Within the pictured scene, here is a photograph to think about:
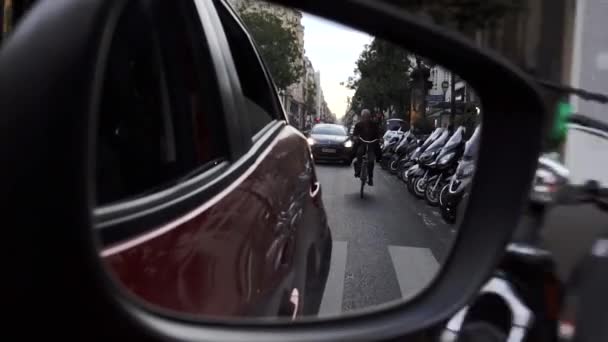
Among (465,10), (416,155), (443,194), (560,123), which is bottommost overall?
(443,194)

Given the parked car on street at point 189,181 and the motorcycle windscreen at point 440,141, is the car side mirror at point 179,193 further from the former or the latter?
the motorcycle windscreen at point 440,141

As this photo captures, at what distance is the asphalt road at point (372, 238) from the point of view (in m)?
3.26

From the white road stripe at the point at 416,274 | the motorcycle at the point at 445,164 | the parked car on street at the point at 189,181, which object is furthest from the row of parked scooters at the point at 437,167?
the parked car on street at the point at 189,181

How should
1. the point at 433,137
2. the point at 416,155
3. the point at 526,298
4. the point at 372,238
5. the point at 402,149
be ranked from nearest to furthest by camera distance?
1. the point at 526,298
2. the point at 372,238
3. the point at 433,137
4. the point at 416,155
5. the point at 402,149

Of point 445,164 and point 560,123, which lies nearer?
point 560,123

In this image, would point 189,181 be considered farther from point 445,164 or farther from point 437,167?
point 437,167

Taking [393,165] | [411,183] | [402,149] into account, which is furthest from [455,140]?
[402,149]

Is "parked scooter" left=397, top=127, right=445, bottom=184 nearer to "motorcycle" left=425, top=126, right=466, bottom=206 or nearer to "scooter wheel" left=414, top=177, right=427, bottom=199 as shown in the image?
"scooter wheel" left=414, top=177, right=427, bottom=199

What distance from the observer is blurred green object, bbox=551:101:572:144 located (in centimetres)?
120

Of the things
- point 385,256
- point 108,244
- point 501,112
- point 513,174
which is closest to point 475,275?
point 513,174

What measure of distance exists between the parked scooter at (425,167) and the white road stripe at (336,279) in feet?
14.6

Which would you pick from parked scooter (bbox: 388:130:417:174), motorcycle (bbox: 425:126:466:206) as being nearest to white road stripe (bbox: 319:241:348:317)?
motorcycle (bbox: 425:126:466:206)

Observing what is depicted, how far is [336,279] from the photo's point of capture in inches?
188

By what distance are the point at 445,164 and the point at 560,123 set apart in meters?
9.15
